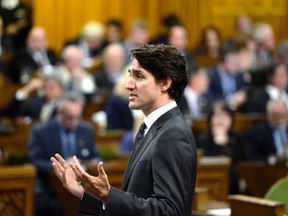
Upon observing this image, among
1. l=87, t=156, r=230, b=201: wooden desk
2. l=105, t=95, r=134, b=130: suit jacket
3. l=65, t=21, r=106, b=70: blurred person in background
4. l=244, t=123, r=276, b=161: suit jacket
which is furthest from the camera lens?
l=65, t=21, r=106, b=70: blurred person in background

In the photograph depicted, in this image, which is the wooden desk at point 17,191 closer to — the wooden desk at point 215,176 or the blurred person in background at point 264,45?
the wooden desk at point 215,176

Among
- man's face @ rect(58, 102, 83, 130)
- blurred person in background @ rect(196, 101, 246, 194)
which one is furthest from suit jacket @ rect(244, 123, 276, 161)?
man's face @ rect(58, 102, 83, 130)

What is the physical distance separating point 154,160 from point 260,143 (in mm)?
5764

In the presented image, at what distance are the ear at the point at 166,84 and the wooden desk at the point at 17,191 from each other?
3.17 metres

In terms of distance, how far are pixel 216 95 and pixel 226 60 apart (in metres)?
0.68

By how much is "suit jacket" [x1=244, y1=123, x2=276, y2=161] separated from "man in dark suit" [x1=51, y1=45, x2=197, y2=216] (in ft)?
18.1

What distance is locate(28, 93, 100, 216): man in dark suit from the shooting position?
7.02 meters

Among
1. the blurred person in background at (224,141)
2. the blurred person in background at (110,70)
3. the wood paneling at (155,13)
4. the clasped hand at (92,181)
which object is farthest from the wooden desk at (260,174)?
the wood paneling at (155,13)

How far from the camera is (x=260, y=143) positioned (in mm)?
8664

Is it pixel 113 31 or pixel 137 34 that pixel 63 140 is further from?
pixel 113 31

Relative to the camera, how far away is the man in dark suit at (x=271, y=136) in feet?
28.2

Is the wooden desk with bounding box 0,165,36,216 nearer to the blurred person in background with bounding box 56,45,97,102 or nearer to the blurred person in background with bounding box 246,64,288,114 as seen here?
the blurred person in background with bounding box 56,45,97,102

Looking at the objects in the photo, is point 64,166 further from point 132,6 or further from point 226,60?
point 132,6

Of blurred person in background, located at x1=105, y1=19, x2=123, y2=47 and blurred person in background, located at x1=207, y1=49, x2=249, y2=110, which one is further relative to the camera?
blurred person in background, located at x1=105, y1=19, x2=123, y2=47
